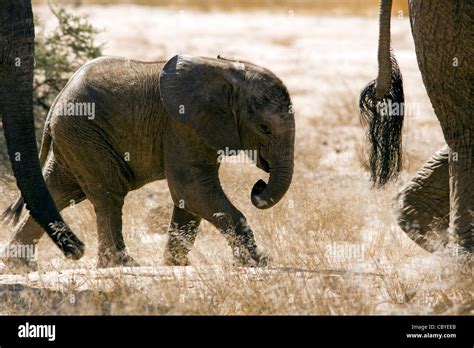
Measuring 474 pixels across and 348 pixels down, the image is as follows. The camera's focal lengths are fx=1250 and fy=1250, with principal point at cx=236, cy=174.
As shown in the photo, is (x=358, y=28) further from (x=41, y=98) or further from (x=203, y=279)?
(x=203, y=279)

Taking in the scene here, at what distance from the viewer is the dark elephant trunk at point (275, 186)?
7.85 metres

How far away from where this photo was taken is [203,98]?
323 inches

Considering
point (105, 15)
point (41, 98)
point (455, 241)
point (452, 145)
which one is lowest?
point (105, 15)

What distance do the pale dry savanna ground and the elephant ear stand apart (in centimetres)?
77

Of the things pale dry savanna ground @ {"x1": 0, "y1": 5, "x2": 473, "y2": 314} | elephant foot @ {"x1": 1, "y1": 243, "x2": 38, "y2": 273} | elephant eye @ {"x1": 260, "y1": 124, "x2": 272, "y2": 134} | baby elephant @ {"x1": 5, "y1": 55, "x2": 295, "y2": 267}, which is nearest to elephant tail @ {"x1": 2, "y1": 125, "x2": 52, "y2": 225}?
baby elephant @ {"x1": 5, "y1": 55, "x2": 295, "y2": 267}

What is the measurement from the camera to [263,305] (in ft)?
21.2

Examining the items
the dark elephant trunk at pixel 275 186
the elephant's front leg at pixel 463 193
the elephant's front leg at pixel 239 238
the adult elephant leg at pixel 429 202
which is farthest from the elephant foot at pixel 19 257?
the elephant's front leg at pixel 463 193

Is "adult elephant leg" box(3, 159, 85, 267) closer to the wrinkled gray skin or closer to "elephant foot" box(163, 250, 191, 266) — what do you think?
"elephant foot" box(163, 250, 191, 266)

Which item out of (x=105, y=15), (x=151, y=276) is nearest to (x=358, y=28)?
(x=105, y=15)

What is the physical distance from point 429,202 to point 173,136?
5.70ft

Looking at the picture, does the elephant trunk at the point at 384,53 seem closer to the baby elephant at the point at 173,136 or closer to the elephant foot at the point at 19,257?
the baby elephant at the point at 173,136

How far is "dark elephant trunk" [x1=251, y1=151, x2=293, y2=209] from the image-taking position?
785cm

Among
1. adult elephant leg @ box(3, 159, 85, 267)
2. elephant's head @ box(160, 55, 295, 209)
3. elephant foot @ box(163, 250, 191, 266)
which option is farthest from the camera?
adult elephant leg @ box(3, 159, 85, 267)
